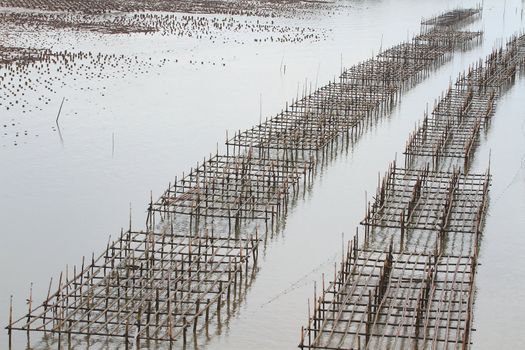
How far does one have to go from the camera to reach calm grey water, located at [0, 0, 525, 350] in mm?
17625

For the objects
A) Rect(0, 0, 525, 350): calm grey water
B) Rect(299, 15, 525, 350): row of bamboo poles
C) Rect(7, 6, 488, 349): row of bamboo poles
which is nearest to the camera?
Rect(299, 15, 525, 350): row of bamboo poles

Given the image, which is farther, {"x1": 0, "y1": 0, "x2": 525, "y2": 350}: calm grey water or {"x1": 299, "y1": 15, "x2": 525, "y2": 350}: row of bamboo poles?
{"x1": 0, "y1": 0, "x2": 525, "y2": 350}: calm grey water

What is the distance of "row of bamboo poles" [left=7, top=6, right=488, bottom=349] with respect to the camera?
15562 mm

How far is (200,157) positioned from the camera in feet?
90.0

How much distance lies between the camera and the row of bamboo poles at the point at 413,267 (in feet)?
50.7

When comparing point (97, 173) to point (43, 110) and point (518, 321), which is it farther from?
point (518, 321)

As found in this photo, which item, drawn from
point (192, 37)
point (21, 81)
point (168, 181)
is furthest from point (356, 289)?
point (192, 37)

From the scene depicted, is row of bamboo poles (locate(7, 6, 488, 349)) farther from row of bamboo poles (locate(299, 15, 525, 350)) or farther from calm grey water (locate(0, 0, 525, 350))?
row of bamboo poles (locate(299, 15, 525, 350))

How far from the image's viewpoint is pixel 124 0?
73.6 metres

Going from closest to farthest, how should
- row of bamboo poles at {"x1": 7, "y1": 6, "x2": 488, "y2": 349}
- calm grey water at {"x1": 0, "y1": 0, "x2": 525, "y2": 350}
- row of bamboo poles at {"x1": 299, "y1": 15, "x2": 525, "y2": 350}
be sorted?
row of bamboo poles at {"x1": 299, "y1": 15, "x2": 525, "y2": 350}
row of bamboo poles at {"x1": 7, "y1": 6, "x2": 488, "y2": 349}
calm grey water at {"x1": 0, "y1": 0, "x2": 525, "y2": 350}

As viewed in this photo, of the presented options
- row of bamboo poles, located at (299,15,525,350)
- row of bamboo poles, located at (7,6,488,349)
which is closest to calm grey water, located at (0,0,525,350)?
row of bamboo poles, located at (7,6,488,349)

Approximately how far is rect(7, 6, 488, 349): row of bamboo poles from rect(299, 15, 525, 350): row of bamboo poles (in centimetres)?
203

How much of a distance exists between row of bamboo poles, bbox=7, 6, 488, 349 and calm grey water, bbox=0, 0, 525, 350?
47cm

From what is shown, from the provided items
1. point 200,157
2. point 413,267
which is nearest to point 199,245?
point 413,267
